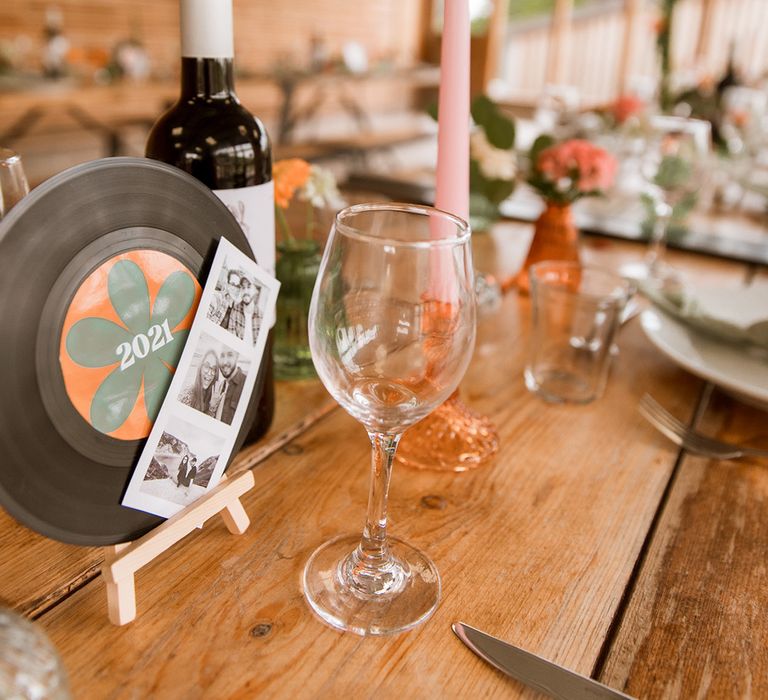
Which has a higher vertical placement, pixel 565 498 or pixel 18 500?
pixel 18 500

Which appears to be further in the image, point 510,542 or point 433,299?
point 510,542

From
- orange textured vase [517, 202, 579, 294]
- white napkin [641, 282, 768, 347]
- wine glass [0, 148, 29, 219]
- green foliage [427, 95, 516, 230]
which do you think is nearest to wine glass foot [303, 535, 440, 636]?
wine glass [0, 148, 29, 219]

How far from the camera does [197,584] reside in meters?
0.47

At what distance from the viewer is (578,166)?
1038 mm

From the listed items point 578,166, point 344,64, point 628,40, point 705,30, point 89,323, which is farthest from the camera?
point 628,40

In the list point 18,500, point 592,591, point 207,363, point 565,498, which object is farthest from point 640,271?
point 18,500

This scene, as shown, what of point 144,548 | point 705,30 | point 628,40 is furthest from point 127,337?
point 628,40

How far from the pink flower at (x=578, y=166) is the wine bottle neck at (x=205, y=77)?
0.63 meters

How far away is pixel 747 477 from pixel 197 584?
1.66 feet

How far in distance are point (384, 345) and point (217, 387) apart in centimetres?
13

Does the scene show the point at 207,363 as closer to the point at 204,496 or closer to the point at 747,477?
the point at 204,496

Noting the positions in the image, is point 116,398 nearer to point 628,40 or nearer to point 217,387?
point 217,387

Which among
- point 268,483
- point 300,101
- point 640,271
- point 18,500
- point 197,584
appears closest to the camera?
point 18,500

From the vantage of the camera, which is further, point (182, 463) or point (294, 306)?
point (294, 306)
